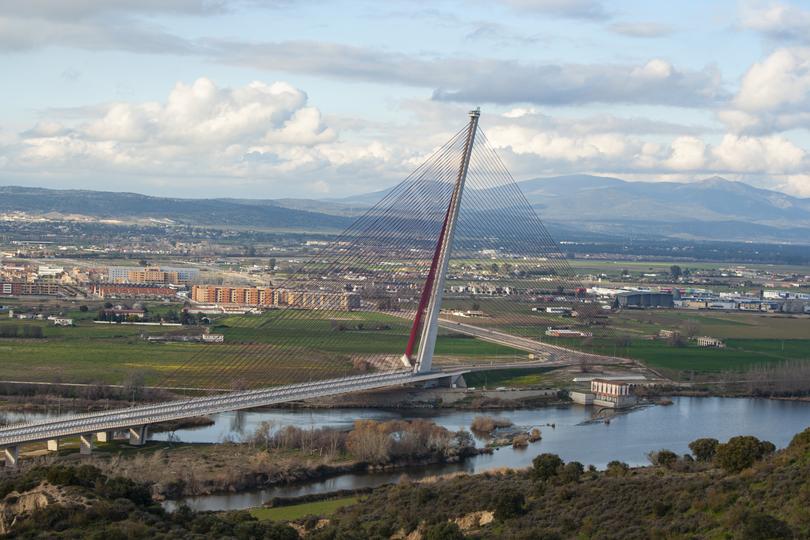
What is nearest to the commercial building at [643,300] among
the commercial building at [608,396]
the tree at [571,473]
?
the commercial building at [608,396]

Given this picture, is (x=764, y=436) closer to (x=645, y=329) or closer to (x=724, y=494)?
(x=724, y=494)

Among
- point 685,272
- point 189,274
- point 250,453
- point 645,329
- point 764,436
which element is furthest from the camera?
point 685,272

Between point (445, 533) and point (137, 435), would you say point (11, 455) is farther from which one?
point (445, 533)

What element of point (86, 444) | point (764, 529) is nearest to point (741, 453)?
point (764, 529)

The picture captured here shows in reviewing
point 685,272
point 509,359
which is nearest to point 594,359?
point 509,359

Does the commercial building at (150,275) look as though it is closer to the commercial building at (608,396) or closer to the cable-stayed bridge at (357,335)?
the cable-stayed bridge at (357,335)
